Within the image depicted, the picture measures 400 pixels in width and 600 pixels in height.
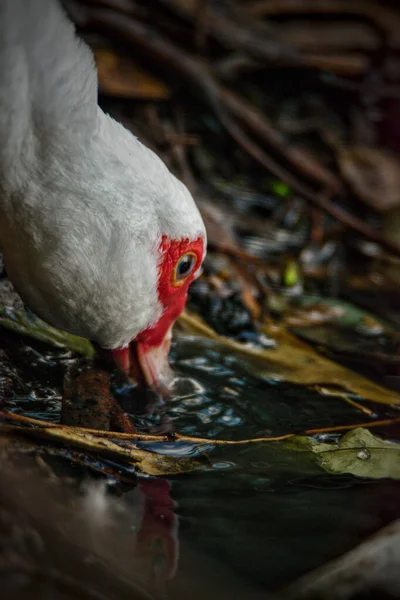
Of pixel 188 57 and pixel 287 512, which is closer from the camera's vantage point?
pixel 287 512

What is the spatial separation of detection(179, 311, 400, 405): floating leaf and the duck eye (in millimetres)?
395

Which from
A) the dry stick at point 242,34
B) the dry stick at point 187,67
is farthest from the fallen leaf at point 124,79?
the dry stick at point 242,34

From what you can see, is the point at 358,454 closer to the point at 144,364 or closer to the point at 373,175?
the point at 144,364

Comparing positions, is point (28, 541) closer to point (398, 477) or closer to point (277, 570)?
point (277, 570)

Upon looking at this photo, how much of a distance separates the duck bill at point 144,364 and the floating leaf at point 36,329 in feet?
0.27

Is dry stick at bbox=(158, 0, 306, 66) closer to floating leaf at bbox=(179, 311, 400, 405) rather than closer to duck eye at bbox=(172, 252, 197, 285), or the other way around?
floating leaf at bbox=(179, 311, 400, 405)

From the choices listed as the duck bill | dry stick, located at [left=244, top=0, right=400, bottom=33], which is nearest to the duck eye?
the duck bill

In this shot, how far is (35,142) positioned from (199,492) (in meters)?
0.77

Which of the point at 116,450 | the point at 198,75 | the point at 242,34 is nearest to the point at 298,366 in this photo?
the point at 116,450

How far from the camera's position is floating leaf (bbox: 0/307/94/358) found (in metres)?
1.90

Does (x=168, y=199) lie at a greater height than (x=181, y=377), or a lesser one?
greater

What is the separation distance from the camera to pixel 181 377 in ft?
6.47

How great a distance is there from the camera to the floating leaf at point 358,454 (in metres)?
1.59

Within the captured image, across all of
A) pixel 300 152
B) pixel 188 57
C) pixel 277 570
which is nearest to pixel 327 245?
pixel 300 152
